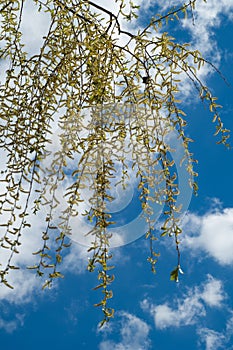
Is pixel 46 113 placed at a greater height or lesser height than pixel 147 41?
lesser

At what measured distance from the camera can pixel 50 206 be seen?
130cm

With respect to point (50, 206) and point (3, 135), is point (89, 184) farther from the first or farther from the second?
point (3, 135)

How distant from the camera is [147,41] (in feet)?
5.20

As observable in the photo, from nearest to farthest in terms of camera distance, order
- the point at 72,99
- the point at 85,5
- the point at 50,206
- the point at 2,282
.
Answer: the point at 50,206, the point at 2,282, the point at 72,99, the point at 85,5

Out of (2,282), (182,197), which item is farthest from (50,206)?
(182,197)

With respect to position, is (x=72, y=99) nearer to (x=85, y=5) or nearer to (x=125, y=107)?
(x=125, y=107)

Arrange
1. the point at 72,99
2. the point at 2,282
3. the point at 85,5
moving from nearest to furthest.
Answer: the point at 2,282 < the point at 72,99 < the point at 85,5

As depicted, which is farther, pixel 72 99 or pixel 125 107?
pixel 72 99

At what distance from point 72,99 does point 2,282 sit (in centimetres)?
57

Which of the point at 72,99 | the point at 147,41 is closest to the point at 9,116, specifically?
the point at 72,99

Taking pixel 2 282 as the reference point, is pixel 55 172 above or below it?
above

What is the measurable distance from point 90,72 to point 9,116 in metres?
0.29

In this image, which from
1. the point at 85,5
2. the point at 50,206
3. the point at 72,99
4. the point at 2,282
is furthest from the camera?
the point at 85,5

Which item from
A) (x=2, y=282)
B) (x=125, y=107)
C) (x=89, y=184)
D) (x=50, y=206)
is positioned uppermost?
(x=125, y=107)
